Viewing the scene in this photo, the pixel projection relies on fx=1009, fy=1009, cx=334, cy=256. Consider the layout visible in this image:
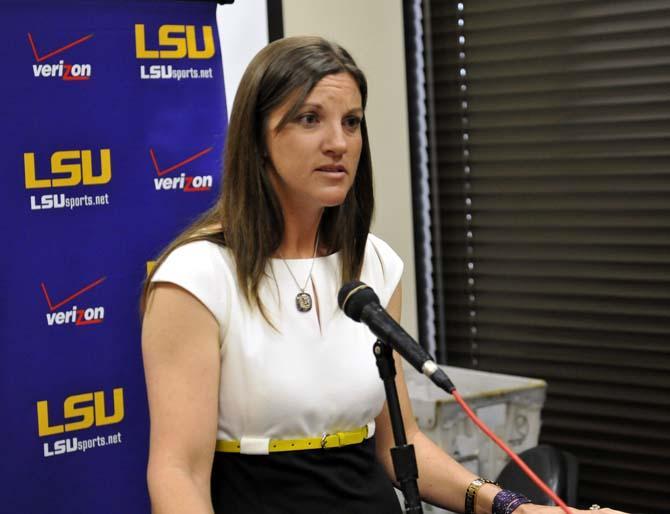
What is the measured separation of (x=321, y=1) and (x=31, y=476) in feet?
5.56

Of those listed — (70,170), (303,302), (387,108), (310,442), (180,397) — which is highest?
(387,108)

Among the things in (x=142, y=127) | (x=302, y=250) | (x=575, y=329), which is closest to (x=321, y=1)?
(x=142, y=127)

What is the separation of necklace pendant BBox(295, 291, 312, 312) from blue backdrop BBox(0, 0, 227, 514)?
2.50 feet

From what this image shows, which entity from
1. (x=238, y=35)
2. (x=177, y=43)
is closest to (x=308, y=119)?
(x=177, y=43)

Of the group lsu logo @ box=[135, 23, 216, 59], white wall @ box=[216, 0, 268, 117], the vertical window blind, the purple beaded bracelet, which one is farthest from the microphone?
the vertical window blind

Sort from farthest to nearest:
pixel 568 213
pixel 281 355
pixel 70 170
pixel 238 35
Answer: pixel 568 213 < pixel 238 35 < pixel 70 170 < pixel 281 355

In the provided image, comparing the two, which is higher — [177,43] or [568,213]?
[177,43]

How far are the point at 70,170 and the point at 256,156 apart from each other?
0.75 meters

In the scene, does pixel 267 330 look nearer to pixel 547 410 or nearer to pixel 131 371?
pixel 131 371

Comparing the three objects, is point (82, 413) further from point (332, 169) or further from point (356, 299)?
point (356, 299)

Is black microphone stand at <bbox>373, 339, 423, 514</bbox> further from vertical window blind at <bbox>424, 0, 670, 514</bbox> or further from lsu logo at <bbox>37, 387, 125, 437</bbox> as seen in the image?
vertical window blind at <bbox>424, 0, 670, 514</bbox>

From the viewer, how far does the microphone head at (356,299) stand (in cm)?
129

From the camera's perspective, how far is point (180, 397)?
1583 mm

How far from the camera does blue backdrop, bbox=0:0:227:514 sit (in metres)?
2.24
